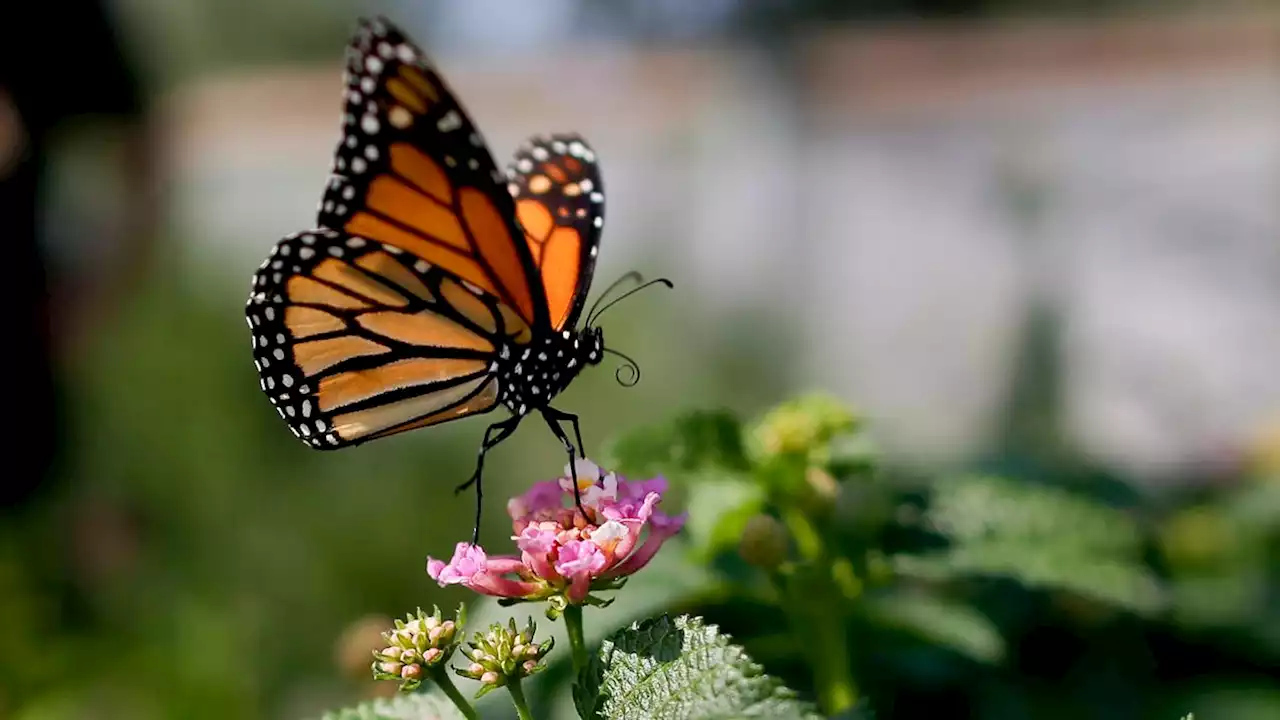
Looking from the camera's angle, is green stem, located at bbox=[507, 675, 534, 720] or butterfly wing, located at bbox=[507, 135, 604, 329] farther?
butterfly wing, located at bbox=[507, 135, 604, 329]

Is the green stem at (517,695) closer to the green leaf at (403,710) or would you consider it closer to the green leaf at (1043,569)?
the green leaf at (403,710)

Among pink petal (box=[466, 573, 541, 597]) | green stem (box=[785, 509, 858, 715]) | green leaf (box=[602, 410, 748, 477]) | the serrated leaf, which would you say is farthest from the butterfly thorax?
pink petal (box=[466, 573, 541, 597])

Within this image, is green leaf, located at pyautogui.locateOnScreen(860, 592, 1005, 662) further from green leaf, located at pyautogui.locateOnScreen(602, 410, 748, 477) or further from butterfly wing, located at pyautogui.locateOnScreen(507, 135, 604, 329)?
butterfly wing, located at pyautogui.locateOnScreen(507, 135, 604, 329)

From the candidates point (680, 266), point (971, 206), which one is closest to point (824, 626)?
point (680, 266)

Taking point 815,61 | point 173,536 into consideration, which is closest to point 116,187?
point 173,536

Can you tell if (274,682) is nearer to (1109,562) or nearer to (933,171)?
(1109,562)

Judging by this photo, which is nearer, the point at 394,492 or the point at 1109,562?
the point at 1109,562
